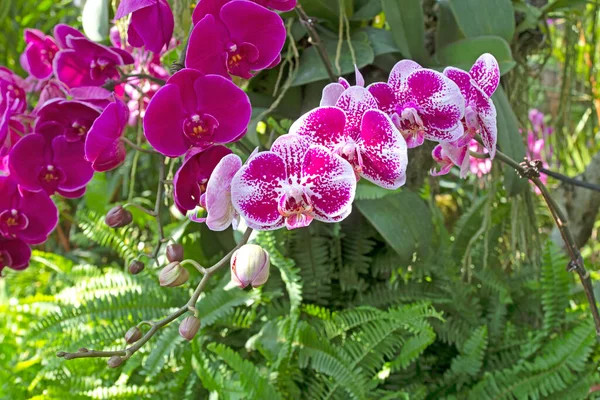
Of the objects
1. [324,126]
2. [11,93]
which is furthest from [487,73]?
[11,93]

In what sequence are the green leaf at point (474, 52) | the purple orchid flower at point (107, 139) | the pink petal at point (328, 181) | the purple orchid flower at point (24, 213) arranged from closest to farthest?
1. the pink petal at point (328, 181)
2. the purple orchid flower at point (107, 139)
3. the purple orchid flower at point (24, 213)
4. the green leaf at point (474, 52)

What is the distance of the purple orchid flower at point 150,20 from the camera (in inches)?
21.1

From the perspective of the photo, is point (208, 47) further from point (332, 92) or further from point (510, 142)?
point (510, 142)

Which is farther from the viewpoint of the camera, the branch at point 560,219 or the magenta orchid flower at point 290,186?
the branch at point 560,219

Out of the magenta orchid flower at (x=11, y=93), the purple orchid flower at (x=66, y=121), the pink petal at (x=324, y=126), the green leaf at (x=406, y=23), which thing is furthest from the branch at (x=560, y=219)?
the magenta orchid flower at (x=11, y=93)

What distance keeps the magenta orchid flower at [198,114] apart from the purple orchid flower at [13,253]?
9.9 inches

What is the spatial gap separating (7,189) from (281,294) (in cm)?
38

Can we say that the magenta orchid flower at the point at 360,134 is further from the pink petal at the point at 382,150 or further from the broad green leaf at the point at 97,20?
the broad green leaf at the point at 97,20

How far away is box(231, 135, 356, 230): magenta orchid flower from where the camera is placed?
40cm

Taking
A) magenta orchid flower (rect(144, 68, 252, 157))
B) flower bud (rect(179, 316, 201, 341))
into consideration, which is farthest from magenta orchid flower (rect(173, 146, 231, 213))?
flower bud (rect(179, 316, 201, 341))

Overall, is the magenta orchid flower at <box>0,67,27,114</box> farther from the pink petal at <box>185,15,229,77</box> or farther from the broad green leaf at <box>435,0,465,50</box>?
the broad green leaf at <box>435,0,465,50</box>

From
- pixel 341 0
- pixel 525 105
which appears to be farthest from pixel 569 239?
pixel 525 105

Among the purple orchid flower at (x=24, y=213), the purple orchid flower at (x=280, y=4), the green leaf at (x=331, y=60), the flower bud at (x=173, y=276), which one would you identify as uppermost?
the purple orchid flower at (x=280, y=4)

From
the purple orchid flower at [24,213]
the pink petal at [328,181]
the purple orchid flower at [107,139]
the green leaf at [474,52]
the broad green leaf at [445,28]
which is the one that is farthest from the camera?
the broad green leaf at [445,28]
